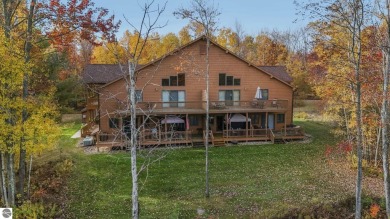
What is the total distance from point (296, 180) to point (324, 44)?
860 cm

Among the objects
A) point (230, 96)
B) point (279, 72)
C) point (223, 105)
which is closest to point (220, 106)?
point (223, 105)

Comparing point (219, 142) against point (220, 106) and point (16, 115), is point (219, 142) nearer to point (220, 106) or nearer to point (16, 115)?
point (220, 106)

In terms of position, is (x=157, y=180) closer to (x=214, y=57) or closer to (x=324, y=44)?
(x=324, y=44)

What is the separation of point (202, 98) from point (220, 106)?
6.42ft

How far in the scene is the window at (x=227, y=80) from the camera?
2748 cm

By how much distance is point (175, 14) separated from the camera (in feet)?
50.3

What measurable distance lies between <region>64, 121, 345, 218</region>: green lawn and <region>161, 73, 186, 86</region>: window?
Result: 5978mm

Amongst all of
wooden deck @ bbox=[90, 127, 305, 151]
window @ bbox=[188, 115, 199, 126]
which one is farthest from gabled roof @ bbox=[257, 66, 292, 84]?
window @ bbox=[188, 115, 199, 126]

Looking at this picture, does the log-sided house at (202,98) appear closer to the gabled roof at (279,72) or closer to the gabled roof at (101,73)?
the gabled roof at (101,73)

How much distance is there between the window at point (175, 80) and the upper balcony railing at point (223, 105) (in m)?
1.63

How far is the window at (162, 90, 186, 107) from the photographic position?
26.6 metres

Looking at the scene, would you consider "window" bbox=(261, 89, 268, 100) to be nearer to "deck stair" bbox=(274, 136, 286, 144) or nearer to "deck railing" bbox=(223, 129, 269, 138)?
"deck railing" bbox=(223, 129, 269, 138)

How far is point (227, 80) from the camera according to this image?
1086 inches

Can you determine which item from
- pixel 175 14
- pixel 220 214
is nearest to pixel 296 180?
pixel 220 214
